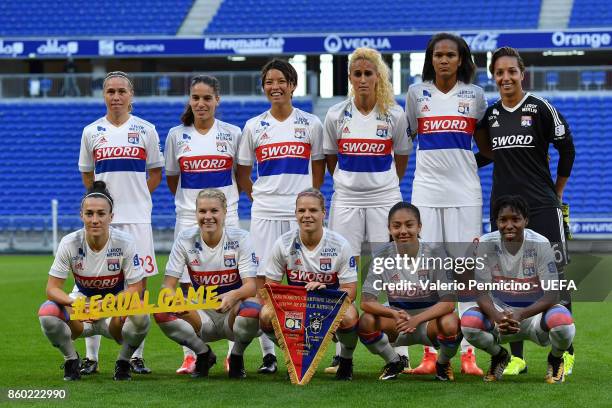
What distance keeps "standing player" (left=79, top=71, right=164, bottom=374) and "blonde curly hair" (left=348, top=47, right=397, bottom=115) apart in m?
1.41

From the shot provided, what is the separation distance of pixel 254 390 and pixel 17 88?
18.9m

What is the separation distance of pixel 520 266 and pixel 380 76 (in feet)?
4.73

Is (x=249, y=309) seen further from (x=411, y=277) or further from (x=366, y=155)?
(x=366, y=155)

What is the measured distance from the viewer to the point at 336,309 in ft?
19.0

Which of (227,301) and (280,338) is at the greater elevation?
(227,301)

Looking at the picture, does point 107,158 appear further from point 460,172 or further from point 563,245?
point 563,245

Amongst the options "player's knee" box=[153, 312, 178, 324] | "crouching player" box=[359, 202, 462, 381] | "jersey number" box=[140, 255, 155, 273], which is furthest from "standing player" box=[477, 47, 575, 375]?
"jersey number" box=[140, 255, 155, 273]

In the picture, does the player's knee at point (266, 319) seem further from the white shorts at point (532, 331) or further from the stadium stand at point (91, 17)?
the stadium stand at point (91, 17)

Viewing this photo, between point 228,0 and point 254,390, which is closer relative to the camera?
point 254,390

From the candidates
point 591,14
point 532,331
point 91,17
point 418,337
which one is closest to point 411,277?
point 418,337

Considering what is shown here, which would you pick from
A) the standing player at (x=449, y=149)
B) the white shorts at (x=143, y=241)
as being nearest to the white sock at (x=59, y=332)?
the white shorts at (x=143, y=241)

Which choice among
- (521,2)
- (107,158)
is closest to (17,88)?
(521,2)

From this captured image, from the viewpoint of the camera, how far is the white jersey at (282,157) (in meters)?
6.65

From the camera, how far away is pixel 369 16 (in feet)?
78.9
